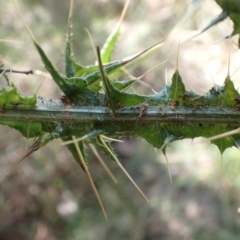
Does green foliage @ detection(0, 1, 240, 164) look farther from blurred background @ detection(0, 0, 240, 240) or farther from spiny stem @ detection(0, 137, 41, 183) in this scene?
blurred background @ detection(0, 0, 240, 240)

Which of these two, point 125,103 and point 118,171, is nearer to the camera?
point 125,103

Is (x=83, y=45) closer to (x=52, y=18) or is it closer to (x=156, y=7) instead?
(x=52, y=18)

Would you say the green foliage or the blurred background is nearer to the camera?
the green foliage

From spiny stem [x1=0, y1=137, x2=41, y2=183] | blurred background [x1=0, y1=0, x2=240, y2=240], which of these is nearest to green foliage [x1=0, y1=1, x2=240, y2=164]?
spiny stem [x1=0, y1=137, x2=41, y2=183]

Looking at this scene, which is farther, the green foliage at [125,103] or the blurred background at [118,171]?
the blurred background at [118,171]

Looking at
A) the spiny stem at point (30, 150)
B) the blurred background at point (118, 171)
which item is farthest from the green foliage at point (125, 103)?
the blurred background at point (118, 171)

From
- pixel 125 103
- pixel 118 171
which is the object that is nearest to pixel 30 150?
pixel 125 103

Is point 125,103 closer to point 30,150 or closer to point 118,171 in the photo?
point 30,150

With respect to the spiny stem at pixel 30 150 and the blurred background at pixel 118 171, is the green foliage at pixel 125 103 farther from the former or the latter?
the blurred background at pixel 118 171

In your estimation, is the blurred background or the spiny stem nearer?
the spiny stem
